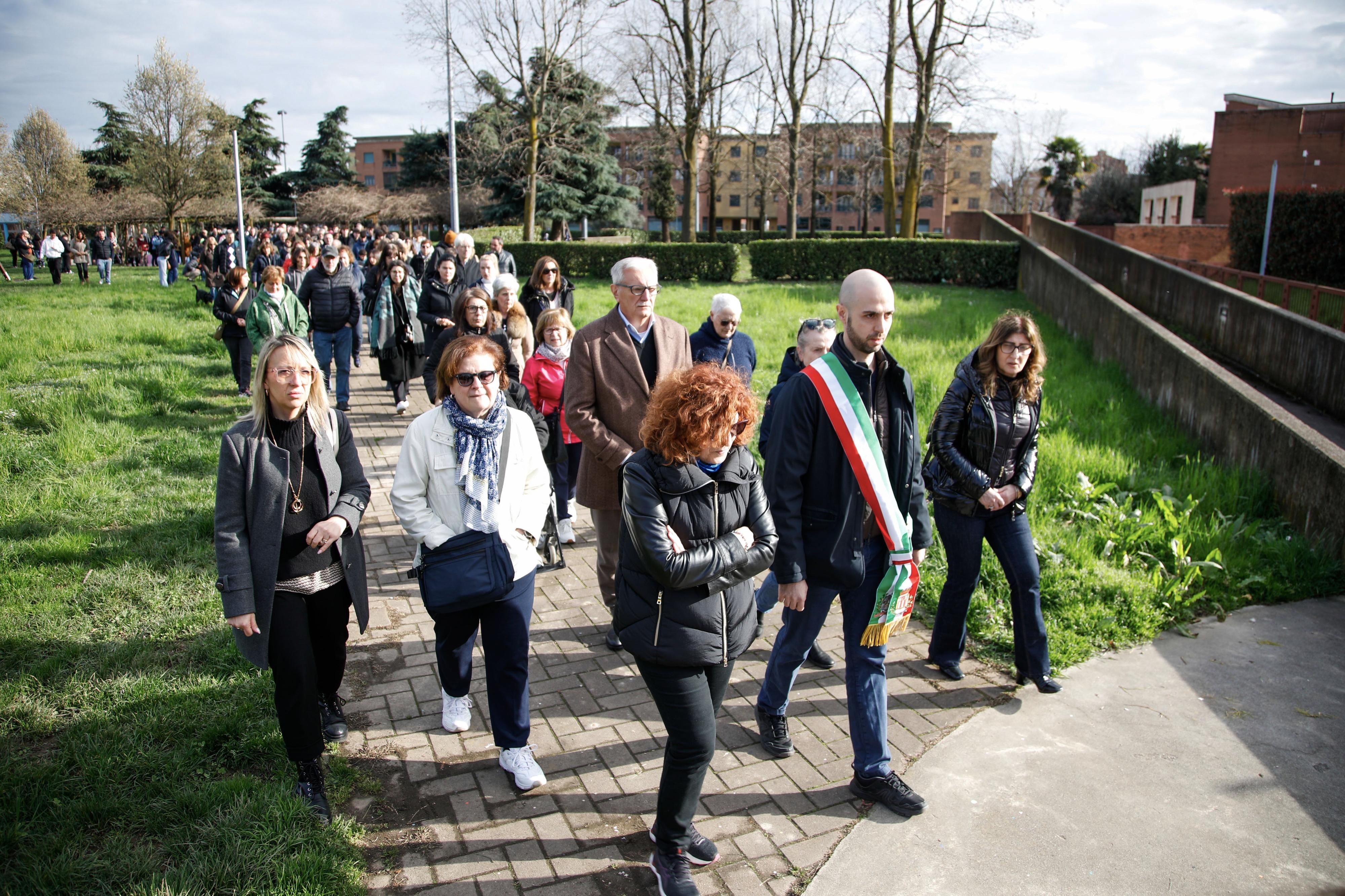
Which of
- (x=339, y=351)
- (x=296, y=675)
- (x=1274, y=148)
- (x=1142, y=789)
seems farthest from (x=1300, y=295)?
(x=1274, y=148)

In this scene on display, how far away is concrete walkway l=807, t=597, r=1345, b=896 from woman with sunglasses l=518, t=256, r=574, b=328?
16.9ft

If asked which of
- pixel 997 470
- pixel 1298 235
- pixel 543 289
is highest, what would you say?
pixel 1298 235

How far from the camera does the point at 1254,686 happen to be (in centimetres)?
468

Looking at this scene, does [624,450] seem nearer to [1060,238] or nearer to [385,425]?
[385,425]

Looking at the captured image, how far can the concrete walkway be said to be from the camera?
10.7 ft

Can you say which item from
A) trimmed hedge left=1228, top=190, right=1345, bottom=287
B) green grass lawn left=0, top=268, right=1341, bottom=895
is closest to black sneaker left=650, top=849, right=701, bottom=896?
green grass lawn left=0, top=268, right=1341, bottom=895

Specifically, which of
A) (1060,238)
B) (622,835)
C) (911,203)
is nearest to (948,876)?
(622,835)

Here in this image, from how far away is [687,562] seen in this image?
282cm

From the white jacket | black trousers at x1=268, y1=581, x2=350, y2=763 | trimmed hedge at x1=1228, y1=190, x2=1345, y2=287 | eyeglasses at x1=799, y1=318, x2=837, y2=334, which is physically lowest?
black trousers at x1=268, y1=581, x2=350, y2=763

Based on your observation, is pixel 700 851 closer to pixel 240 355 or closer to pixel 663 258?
pixel 240 355

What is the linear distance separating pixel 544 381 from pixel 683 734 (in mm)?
3766

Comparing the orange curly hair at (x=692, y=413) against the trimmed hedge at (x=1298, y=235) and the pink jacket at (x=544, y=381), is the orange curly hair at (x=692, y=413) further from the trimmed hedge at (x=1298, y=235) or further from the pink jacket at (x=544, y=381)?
the trimmed hedge at (x=1298, y=235)

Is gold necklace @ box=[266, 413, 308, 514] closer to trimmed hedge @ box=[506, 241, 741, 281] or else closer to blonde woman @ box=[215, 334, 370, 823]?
blonde woman @ box=[215, 334, 370, 823]

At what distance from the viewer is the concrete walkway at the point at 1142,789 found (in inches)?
128
